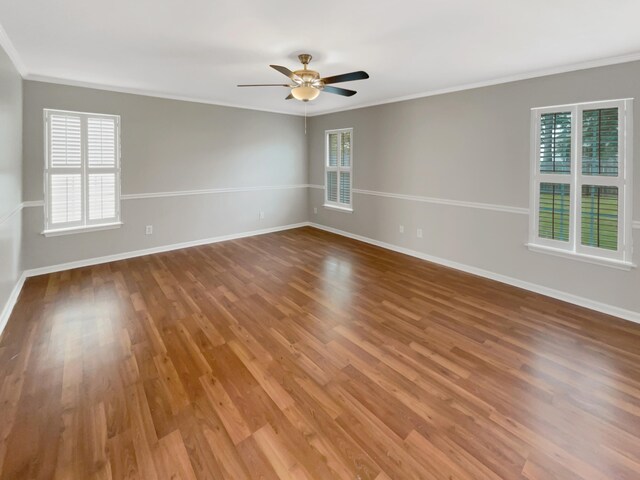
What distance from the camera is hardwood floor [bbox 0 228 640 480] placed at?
1601 millimetres

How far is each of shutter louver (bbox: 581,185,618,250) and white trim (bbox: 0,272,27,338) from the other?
5.63m

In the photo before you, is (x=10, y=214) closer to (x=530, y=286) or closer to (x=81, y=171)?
(x=81, y=171)

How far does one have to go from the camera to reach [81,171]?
4410 millimetres

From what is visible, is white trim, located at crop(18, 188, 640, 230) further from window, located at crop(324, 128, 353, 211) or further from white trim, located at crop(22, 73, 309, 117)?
white trim, located at crop(22, 73, 309, 117)

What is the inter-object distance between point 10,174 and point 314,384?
3.56 m

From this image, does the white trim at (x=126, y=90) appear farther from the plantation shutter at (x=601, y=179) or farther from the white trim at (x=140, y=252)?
the plantation shutter at (x=601, y=179)

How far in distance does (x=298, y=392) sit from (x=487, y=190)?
11.3 ft

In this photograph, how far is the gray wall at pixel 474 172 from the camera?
10.7 feet

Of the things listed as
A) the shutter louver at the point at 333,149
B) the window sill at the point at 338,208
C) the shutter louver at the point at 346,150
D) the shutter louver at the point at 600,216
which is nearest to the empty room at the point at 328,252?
the shutter louver at the point at 600,216

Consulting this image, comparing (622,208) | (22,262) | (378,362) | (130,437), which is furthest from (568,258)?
(22,262)

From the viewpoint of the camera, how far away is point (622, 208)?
3131 mm

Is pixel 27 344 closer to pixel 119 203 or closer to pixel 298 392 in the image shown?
pixel 298 392

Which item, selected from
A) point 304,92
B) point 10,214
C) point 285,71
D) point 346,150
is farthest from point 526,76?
point 10,214

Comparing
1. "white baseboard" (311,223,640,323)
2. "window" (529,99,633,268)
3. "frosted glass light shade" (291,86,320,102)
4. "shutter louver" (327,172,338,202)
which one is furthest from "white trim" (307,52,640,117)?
"white baseboard" (311,223,640,323)
